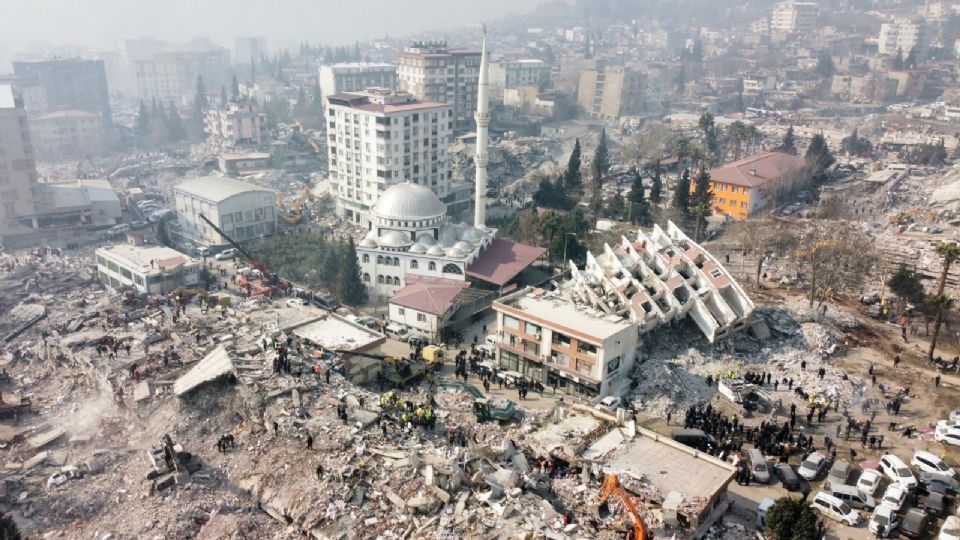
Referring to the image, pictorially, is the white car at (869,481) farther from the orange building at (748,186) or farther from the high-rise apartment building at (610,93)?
the high-rise apartment building at (610,93)

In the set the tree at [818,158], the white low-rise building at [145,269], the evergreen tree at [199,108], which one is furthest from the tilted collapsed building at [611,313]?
the evergreen tree at [199,108]

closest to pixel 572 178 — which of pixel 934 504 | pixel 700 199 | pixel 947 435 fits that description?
pixel 700 199

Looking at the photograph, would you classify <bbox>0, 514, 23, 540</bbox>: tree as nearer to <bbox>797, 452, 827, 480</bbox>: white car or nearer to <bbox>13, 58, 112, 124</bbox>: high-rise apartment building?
<bbox>797, 452, 827, 480</bbox>: white car

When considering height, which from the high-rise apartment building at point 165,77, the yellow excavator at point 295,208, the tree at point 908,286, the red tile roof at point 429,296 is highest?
the high-rise apartment building at point 165,77

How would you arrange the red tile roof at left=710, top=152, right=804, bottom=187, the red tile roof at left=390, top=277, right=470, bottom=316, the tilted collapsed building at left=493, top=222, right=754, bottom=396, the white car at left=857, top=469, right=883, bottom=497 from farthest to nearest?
1. the red tile roof at left=710, top=152, right=804, bottom=187
2. the red tile roof at left=390, top=277, right=470, bottom=316
3. the tilted collapsed building at left=493, top=222, right=754, bottom=396
4. the white car at left=857, top=469, right=883, bottom=497

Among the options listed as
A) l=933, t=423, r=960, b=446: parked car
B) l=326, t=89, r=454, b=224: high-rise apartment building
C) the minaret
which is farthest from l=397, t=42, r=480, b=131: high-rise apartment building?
l=933, t=423, r=960, b=446: parked car

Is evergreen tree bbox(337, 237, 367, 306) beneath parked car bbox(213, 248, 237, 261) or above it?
above

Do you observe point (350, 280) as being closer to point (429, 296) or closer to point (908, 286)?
point (429, 296)

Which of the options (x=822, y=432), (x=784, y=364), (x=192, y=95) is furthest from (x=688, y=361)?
(x=192, y=95)
